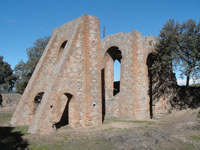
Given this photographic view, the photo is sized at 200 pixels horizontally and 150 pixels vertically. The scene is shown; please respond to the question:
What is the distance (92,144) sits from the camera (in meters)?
7.72

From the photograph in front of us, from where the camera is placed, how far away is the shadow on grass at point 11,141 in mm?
7263

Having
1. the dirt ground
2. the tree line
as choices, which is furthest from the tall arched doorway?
the dirt ground

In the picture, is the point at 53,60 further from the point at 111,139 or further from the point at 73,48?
the point at 111,139

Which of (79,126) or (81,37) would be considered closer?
(79,126)

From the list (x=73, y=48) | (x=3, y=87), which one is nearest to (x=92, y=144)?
(x=73, y=48)

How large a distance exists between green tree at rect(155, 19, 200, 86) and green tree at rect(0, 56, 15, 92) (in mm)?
38717

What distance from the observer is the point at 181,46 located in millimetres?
15578

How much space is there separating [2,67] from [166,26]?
40.3m

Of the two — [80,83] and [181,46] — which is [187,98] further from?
[80,83]

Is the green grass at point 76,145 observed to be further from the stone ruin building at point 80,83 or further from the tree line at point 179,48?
the tree line at point 179,48

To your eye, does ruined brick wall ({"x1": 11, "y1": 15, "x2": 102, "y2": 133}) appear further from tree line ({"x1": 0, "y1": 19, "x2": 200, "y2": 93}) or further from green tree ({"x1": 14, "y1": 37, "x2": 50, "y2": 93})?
green tree ({"x1": 14, "y1": 37, "x2": 50, "y2": 93})

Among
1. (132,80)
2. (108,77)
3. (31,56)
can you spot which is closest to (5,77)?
(31,56)

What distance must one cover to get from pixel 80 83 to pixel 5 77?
40.2 metres

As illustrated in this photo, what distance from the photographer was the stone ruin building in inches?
408
